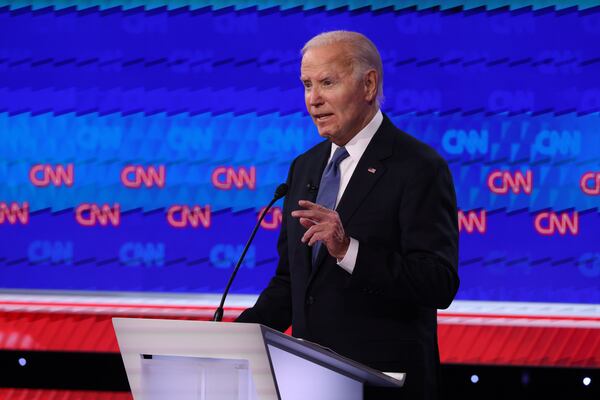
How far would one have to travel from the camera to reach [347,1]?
3.45m

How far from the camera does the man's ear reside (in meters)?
2.32

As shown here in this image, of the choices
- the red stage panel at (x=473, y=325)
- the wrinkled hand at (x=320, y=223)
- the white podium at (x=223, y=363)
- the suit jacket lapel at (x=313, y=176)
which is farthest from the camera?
the red stage panel at (x=473, y=325)

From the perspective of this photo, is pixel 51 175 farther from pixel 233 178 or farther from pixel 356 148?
pixel 356 148

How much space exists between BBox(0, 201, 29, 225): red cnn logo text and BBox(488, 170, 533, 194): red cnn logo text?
1736 mm

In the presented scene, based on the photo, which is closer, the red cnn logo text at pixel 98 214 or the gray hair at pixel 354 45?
the gray hair at pixel 354 45

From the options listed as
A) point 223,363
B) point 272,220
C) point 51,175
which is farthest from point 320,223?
point 51,175

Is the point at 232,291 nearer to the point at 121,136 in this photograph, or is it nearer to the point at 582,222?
the point at 121,136

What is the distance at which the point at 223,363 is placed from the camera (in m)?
1.62

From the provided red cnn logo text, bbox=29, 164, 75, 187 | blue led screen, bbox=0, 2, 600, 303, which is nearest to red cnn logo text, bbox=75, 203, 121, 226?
blue led screen, bbox=0, 2, 600, 303

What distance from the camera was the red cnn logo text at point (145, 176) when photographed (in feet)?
11.5

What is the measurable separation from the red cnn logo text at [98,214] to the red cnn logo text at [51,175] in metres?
0.11

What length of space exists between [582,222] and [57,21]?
209 cm

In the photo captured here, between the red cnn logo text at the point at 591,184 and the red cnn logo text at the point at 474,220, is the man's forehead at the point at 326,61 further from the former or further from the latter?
the red cnn logo text at the point at 591,184

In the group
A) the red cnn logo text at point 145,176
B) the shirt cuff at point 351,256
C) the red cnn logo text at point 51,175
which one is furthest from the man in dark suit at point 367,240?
the red cnn logo text at point 51,175
